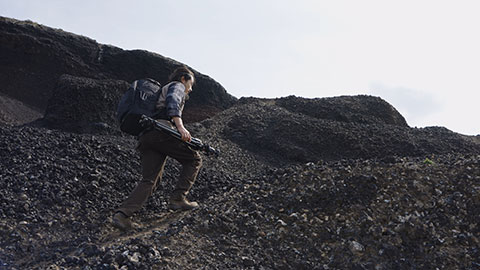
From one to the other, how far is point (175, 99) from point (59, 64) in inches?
749

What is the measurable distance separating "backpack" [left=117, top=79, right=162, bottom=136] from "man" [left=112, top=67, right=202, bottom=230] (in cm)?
9

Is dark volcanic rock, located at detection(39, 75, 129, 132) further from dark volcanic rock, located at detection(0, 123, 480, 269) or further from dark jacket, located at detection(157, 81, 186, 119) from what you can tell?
dark jacket, located at detection(157, 81, 186, 119)

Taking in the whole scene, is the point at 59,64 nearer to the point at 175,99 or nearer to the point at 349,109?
the point at 349,109

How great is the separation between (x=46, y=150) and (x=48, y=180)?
1.50m

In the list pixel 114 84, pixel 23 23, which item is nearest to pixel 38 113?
pixel 23 23

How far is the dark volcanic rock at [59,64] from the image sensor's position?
70.9 ft

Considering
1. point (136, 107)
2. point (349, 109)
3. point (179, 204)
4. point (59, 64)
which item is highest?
point (349, 109)

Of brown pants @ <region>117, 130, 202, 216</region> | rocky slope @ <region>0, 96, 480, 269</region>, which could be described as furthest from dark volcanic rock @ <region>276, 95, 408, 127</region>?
brown pants @ <region>117, 130, 202, 216</region>

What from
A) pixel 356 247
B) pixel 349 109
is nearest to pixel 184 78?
pixel 356 247

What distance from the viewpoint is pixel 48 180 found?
21.2 ft

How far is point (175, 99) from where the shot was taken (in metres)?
4.88

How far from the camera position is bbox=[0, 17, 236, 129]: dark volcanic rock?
2161 cm

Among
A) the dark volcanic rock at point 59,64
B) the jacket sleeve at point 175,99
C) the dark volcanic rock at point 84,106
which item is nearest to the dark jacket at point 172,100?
the jacket sleeve at point 175,99

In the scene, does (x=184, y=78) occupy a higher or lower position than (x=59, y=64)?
lower
